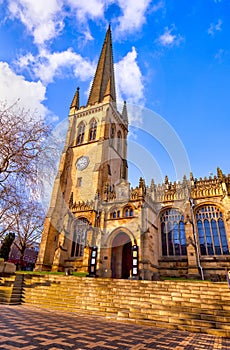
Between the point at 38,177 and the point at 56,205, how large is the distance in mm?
22580

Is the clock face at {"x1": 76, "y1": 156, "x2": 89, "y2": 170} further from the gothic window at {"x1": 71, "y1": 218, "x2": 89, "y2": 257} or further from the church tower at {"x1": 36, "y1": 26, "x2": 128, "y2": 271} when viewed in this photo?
the gothic window at {"x1": 71, "y1": 218, "x2": 89, "y2": 257}

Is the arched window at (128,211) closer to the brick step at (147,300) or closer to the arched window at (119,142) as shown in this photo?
the brick step at (147,300)

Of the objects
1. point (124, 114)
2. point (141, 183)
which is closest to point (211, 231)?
point (141, 183)

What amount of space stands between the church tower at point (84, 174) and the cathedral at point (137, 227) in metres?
0.14

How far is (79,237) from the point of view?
996 inches

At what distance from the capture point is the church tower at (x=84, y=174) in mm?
24797

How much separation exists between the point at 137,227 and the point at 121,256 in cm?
513

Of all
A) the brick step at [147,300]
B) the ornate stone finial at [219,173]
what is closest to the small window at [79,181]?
the ornate stone finial at [219,173]

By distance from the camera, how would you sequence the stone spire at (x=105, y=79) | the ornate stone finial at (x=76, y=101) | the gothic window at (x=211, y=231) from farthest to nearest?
the ornate stone finial at (x=76, y=101) < the stone spire at (x=105, y=79) < the gothic window at (x=211, y=231)

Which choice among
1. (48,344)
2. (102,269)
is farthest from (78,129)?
(48,344)

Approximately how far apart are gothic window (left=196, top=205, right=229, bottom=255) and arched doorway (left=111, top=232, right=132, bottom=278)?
26.0 feet

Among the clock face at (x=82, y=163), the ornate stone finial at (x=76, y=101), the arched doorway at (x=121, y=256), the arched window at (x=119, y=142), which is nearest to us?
the arched doorway at (x=121, y=256)

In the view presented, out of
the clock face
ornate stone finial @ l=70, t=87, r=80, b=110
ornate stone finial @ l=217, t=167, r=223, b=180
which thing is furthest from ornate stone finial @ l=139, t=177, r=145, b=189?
ornate stone finial @ l=70, t=87, r=80, b=110

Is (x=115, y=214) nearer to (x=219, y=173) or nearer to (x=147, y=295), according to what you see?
(x=147, y=295)
